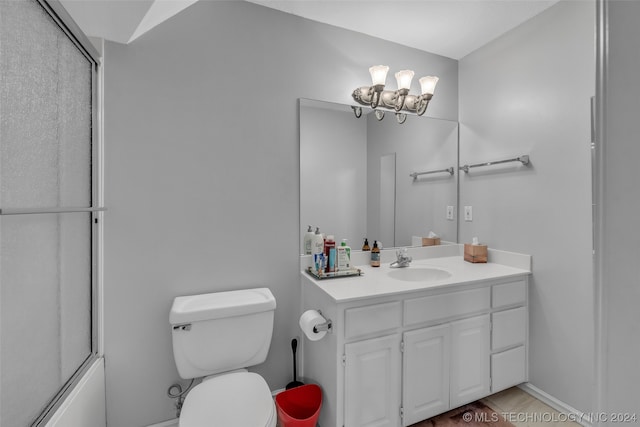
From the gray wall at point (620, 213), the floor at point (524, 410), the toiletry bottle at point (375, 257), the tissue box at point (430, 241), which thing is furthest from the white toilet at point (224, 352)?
the floor at point (524, 410)

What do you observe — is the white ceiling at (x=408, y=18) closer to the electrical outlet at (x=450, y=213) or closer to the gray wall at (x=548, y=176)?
the gray wall at (x=548, y=176)

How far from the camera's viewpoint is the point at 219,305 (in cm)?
142

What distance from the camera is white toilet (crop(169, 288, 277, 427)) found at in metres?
1.13

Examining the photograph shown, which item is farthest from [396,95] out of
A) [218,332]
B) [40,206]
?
[40,206]

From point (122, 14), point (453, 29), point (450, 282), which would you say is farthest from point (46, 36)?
point (453, 29)

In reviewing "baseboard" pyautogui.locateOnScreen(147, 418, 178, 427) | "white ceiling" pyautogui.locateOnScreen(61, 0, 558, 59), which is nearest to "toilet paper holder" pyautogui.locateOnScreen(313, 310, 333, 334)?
"baseboard" pyautogui.locateOnScreen(147, 418, 178, 427)

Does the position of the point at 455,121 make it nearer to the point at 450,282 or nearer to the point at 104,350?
the point at 450,282

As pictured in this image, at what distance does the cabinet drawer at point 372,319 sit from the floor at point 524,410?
93 centimetres

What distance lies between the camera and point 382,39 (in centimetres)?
204

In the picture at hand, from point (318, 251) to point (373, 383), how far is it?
730 millimetres

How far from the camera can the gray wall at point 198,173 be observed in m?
1.45

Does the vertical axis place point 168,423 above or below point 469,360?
below

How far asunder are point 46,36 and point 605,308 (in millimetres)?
1645

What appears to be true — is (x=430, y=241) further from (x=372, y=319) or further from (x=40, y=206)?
(x=40, y=206)
